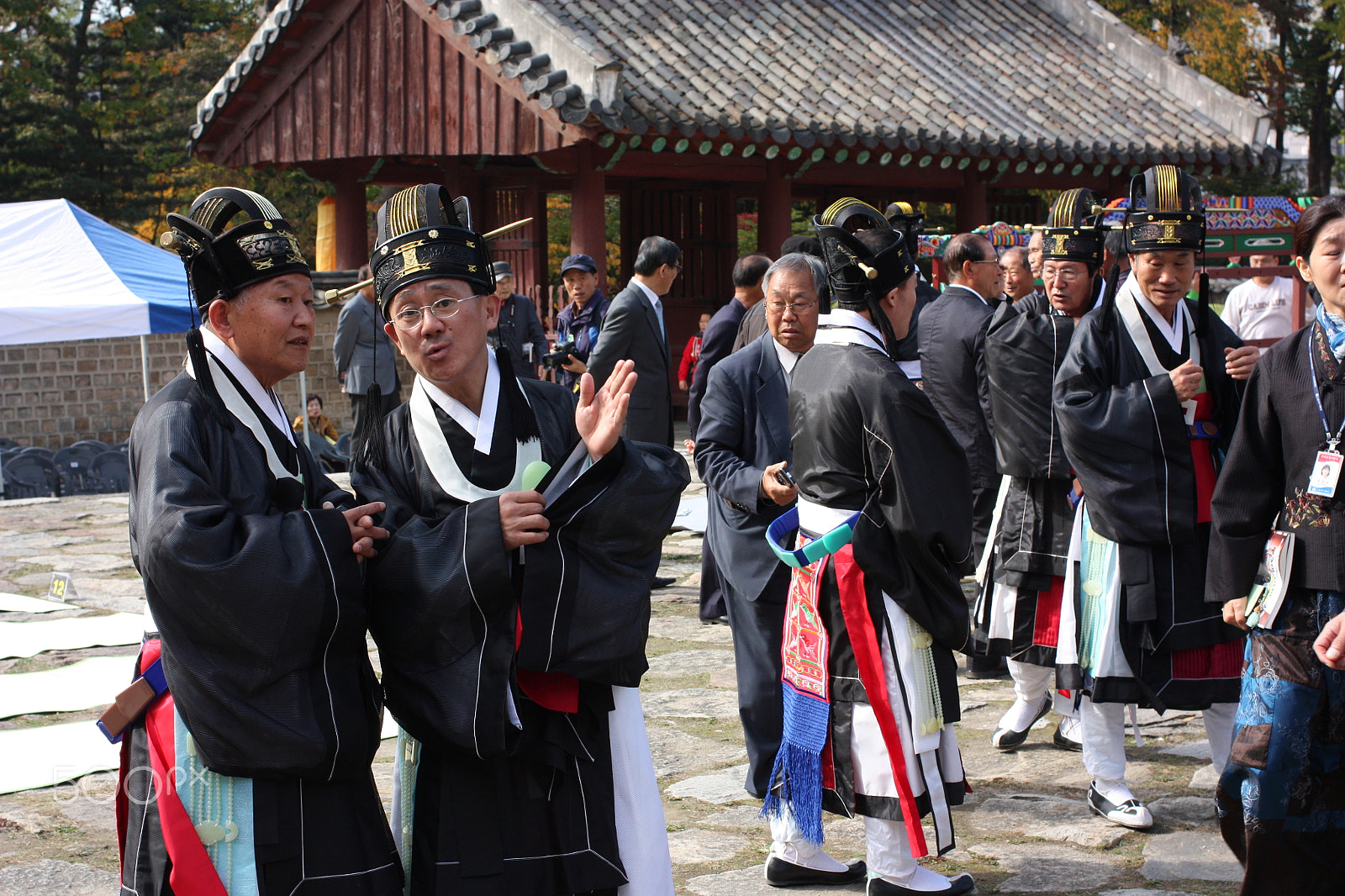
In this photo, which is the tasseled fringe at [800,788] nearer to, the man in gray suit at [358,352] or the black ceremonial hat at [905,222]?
the black ceremonial hat at [905,222]

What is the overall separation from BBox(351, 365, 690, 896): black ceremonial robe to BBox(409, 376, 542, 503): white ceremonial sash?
0.05 ft

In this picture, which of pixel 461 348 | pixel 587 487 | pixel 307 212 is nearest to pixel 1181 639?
pixel 587 487

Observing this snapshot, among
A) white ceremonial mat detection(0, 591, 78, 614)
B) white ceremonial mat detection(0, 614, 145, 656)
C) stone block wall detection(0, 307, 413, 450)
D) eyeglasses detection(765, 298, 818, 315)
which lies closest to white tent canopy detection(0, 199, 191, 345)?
stone block wall detection(0, 307, 413, 450)

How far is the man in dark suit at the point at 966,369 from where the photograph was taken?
236 inches

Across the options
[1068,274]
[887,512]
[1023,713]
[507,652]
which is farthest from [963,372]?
[507,652]

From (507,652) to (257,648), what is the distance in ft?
1.51

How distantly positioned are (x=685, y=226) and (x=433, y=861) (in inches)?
502

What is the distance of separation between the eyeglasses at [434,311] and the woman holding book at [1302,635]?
1897 millimetres

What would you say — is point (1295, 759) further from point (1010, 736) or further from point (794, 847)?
point (1010, 736)

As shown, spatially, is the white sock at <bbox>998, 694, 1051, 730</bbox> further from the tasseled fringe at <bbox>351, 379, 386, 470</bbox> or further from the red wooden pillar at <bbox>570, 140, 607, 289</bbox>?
the red wooden pillar at <bbox>570, 140, 607, 289</bbox>

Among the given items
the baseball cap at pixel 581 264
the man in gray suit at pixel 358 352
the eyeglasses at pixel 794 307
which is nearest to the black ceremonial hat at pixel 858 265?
the eyeglasses at pixel 794 307

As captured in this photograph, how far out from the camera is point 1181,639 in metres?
3.81

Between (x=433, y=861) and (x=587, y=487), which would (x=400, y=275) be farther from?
(x=433, y=861)

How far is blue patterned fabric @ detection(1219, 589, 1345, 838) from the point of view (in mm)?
2891
